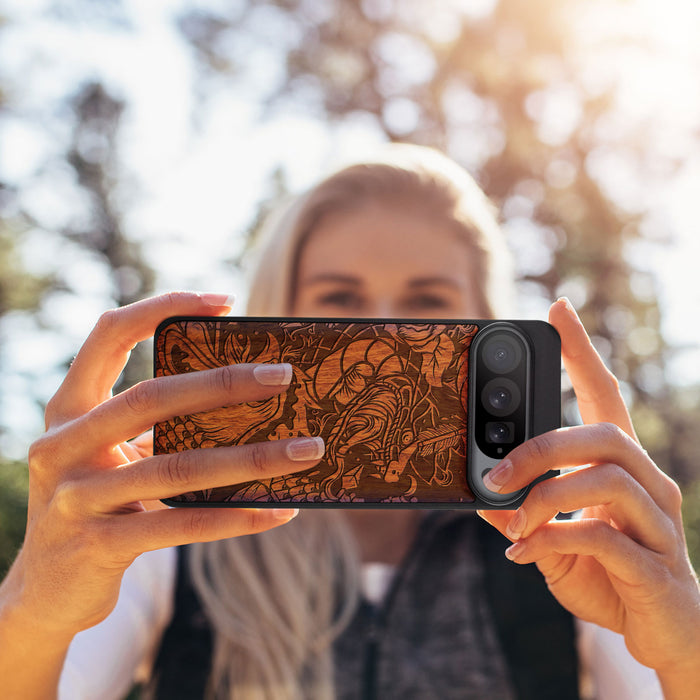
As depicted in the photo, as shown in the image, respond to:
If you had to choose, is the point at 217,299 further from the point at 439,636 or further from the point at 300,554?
the point at 439,636

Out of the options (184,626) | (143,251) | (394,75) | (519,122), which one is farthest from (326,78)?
(184,626)

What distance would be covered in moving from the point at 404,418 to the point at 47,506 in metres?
0.82

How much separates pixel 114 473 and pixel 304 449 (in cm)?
40

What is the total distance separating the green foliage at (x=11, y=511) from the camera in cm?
674

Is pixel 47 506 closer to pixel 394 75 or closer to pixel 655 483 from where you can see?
pixel 655 483

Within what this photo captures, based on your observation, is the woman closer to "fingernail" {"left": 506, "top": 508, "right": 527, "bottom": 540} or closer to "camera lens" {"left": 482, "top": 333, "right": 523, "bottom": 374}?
"fingernail" {"left": 506, "top": 508, "right": 527, "bottom": 540}

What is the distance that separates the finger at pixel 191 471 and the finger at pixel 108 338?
0.21 meters

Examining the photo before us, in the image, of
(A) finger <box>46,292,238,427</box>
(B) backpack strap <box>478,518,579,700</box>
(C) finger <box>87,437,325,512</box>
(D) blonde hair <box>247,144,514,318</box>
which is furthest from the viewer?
(D) blonde hair <box>247,144,514,318</box>

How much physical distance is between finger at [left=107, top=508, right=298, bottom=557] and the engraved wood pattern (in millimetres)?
76

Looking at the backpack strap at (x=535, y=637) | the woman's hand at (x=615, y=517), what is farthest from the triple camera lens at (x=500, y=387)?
the backpack strap at (x=535, y=637)

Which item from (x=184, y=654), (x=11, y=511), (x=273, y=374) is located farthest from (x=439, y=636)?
(x=11, y=511)

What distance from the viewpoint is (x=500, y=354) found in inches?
55.9

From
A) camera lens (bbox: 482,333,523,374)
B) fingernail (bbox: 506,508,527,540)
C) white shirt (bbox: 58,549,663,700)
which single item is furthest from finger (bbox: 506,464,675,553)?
white shirt (bbox: 58,549,663,700)

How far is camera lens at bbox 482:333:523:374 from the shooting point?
142 centimetres
